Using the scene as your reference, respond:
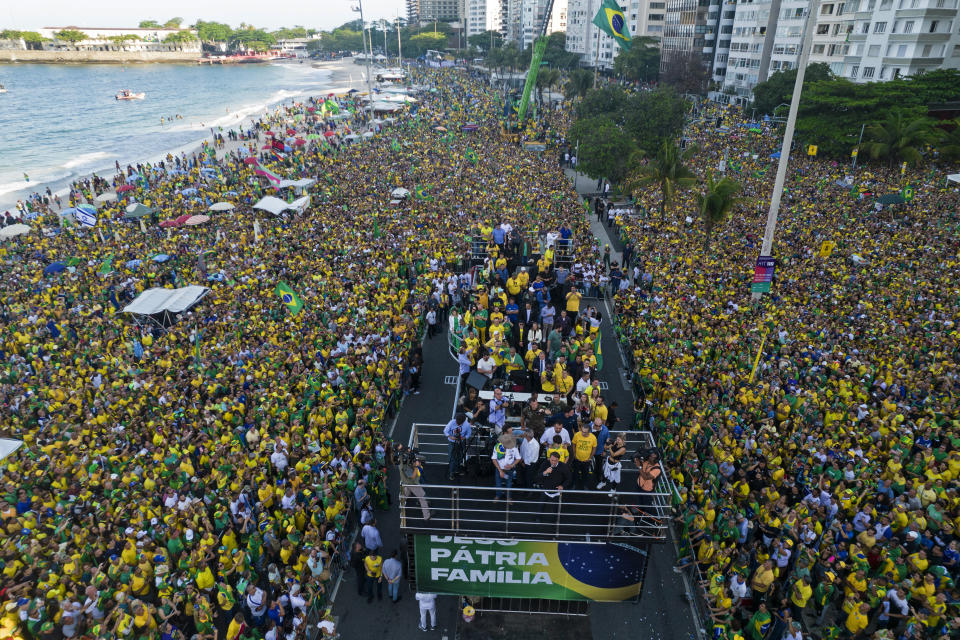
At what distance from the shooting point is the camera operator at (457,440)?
10.9m

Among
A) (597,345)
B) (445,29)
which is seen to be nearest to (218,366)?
(597,345)

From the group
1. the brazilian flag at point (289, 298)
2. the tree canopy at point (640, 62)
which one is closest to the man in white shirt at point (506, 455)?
the brazilian flag at point (289, 298)

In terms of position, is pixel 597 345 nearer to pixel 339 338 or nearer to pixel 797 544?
pixel 797 544

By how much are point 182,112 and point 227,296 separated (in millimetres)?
95362

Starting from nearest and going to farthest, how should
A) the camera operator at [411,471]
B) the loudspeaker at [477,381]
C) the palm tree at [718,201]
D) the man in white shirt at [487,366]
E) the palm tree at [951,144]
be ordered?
the camera operator at [411,471]
the loudspeaker at [477,381]
the man in white shirt at [487,366]
the palm tree at [718,201]
the palm tree at [951,144]

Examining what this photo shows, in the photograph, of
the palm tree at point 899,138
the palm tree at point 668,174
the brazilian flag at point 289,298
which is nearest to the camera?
the brazilian flag at point 289,298

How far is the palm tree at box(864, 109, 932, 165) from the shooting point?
3472cm

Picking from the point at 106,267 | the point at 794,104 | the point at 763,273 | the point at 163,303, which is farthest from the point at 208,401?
the point at 794,104

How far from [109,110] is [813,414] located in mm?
122672

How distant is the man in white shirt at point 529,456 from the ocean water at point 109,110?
184ft

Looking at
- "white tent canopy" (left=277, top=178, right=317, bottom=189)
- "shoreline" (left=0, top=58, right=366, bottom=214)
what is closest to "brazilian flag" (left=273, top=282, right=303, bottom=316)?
"white tent canopy" (left=277, top=178, right=317, bottom=189)

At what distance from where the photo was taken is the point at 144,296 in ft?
70.0

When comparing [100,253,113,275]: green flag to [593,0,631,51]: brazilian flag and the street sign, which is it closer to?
the street sign

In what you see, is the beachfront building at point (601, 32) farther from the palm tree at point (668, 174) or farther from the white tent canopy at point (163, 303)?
the white tent canopy at point (163, 303)
